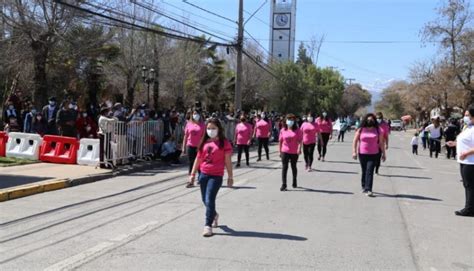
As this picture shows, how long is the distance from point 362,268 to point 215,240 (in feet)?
6.53

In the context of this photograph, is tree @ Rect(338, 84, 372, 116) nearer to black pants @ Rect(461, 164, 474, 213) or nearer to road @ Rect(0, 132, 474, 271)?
road @ Rect(0, 132, 474, 271)

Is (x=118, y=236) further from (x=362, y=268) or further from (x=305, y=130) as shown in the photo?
(x=305, y=130)

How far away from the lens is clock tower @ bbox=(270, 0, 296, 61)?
404 ft

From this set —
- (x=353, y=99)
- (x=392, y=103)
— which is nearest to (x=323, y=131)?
(x=353, y=99)

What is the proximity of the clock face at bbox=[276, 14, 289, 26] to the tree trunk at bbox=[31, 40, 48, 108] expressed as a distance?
352 ft

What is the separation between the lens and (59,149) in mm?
15867

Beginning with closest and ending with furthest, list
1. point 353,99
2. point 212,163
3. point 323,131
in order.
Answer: point 212,163
point 323,131
point 353,99

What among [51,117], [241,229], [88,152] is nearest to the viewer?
[241,229]

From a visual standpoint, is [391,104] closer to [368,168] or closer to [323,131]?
[323,131]

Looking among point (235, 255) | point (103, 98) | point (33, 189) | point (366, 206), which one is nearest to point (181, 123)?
point (33, 189)

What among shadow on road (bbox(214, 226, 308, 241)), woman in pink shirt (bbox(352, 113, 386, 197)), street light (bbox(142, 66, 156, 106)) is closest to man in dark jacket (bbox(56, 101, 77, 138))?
woman in pink shirt (bbox(352, 113, 386, 197))

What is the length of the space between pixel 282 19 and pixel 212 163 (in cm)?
11961

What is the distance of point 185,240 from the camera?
23.2ft

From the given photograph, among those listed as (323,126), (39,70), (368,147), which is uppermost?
(39,70)
